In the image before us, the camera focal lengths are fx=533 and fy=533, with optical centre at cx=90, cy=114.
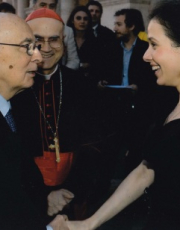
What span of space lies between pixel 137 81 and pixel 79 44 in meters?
1.05

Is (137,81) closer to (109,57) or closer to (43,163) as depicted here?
(109,57)

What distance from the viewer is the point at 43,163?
3.39m

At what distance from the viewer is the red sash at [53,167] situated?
132 inches

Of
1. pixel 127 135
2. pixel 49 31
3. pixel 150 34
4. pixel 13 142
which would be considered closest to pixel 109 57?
pixel 127 135

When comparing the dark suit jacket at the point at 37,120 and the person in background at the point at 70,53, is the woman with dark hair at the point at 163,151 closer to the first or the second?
the dark suit jacket at the point at 37,120

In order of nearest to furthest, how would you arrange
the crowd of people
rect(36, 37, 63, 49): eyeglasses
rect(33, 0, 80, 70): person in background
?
the crowd of people < rect(36, 37, 63, 49): eyeglasses < rect(33, 0, 80, 70): person in background

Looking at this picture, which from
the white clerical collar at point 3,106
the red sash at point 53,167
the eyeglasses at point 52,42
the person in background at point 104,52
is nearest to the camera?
the white clerical collar at point 3,106

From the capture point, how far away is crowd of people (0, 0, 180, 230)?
2.37 meters

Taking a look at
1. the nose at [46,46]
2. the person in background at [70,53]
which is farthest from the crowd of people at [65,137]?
the person in background at [70,53]

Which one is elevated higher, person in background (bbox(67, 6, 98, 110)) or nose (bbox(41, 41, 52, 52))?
nose (bbox(41, 41, 52, 52))

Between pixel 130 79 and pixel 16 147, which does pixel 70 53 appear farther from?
pixel 16 147

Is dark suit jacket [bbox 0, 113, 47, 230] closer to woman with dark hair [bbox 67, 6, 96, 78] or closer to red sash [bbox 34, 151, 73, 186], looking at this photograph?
red sash [bbox 34, 151, 73, 186]

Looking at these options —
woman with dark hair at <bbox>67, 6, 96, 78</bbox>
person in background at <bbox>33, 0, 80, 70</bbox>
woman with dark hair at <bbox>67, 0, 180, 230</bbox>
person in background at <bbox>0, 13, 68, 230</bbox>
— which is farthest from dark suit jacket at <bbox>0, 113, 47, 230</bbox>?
woman with dark hair at <bbox>67, 6, 96, 78</bbox>

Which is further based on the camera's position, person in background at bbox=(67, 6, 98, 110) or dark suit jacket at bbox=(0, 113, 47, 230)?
person in background at bbox=(67, 6, 98, 110)
